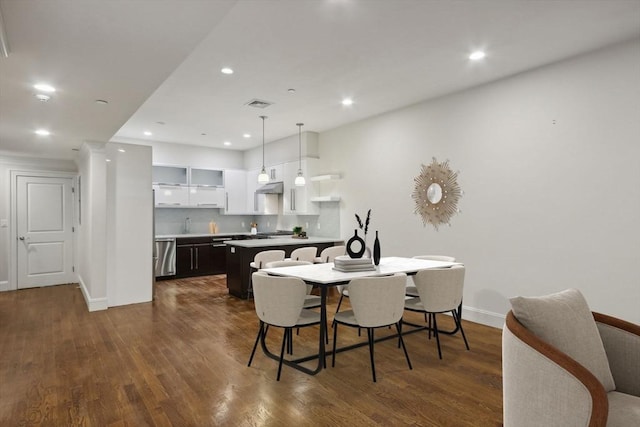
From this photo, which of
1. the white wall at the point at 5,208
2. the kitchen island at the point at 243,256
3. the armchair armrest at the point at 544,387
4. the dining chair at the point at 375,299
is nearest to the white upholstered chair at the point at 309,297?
the dining chair at the point at 375,299

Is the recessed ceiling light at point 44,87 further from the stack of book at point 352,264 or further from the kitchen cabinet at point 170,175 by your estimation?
the kitchen cabinet at point 170,175

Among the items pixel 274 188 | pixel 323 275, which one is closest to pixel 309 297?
pixel 323 275

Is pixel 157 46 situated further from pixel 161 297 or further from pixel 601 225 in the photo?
pixel 161 297

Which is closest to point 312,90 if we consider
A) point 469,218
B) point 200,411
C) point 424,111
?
Answer: point 424,111

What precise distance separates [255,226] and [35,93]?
5.79 metres

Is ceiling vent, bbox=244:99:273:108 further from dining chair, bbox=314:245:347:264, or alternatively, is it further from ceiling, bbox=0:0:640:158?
dining chair, bbox=314:245:347:264

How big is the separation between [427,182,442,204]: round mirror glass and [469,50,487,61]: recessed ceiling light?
1709 millimetres

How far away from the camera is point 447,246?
489 cm

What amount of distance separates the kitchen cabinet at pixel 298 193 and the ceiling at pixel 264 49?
6.41ft

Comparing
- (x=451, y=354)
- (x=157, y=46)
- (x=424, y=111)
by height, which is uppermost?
(x=424, y=111)

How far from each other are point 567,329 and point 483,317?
9.75ft

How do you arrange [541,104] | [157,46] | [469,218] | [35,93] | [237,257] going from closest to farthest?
[157,46], [35,93], [541,104], [469,218], [237,257]

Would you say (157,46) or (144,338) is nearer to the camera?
(157,46)

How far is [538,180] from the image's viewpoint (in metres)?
4.00
